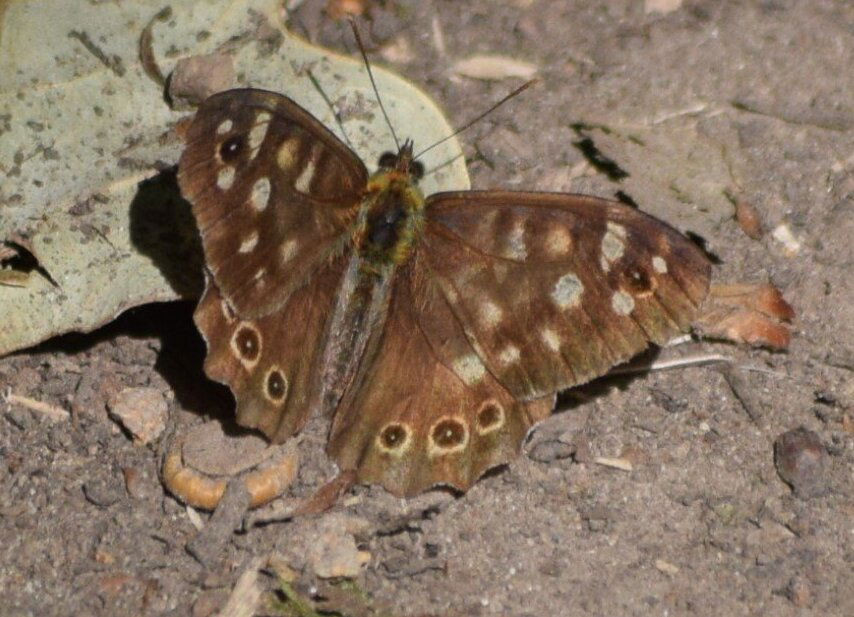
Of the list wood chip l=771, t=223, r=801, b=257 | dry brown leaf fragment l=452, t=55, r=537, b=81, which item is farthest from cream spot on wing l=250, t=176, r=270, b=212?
wood chip l=771, t=223, r=801, b=257

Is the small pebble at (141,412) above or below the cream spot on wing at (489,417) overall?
above

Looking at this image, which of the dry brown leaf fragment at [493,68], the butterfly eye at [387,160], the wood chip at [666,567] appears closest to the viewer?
the wood chip at [666,567]

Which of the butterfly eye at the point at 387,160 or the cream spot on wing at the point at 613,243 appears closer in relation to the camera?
the cream spot on wing at the point at 613,243

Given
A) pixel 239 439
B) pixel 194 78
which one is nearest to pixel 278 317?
pixel 239 439

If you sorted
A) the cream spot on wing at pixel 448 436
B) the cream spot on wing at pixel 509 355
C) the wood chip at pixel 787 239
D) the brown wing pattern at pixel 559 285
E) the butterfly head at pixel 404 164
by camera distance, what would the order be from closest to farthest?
1. the brown wing pattern at pixel 559 285
2. the cream spot on wing at pixel 509 355
3. the cream spot on wing at pixel 448 436
4. the butterfly head at pixel 404 164
5. the wood chip at pixel 787 239

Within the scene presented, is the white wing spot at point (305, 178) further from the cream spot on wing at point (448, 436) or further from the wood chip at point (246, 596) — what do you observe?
the wood chip at point (246, 596)

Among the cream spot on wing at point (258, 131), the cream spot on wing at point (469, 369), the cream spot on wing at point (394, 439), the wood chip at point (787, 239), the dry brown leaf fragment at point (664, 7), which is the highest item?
the cream spot on wing at point (258, 131)

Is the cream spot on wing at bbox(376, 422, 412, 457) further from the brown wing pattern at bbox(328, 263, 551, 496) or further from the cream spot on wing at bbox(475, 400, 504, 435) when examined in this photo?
the cream spot on wing at bbox(475, 400, 504, 435)

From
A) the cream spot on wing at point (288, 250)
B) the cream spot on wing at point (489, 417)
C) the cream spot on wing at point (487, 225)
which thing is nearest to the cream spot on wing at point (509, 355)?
the cream spot on wing at point (489, 417)

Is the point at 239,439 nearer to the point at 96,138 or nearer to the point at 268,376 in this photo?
the point at 268,376
